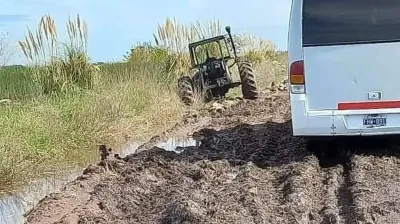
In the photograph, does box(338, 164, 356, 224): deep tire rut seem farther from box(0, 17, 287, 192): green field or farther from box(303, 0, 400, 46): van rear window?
box(0, 17, 287, 192): green field

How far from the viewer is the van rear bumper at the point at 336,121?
929 centimetres

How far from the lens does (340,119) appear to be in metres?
9.30

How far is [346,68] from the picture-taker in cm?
921

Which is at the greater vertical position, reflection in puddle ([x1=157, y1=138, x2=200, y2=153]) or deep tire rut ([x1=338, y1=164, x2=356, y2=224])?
reflection in puddle ([x1=157, y1=138, x2=200, y2=153])

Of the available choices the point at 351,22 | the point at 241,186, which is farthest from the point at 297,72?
the point at 241,186

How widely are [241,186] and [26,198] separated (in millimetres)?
2754

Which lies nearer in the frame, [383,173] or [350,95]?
[383,173]

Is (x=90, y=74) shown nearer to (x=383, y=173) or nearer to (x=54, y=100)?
(x=54, y=100)

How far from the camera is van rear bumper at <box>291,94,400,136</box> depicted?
30.5ft

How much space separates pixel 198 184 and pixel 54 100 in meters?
6.48

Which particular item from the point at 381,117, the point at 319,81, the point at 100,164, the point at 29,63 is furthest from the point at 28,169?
the point at 29,63

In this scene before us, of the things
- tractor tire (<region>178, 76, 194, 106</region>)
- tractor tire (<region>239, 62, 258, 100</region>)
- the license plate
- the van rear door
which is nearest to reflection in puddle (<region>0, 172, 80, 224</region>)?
the van rear door

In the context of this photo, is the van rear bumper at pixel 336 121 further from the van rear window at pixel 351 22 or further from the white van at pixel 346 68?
the van rear window at pixel 351 22

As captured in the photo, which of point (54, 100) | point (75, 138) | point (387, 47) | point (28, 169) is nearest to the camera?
point (387, 47)
